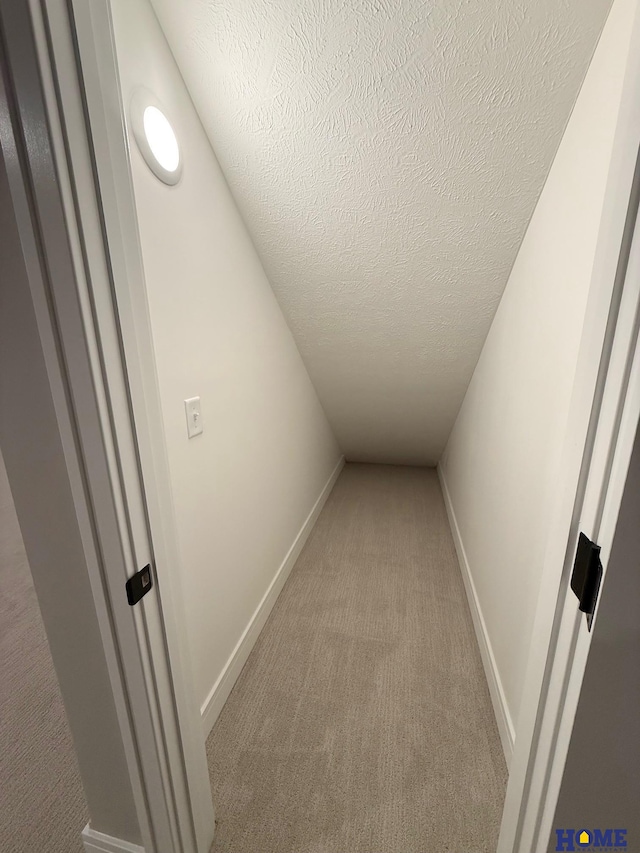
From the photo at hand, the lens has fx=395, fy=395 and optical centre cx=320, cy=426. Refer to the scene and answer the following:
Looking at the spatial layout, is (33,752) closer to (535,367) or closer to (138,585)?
(138,585)

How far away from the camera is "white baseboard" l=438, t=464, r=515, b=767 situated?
1.25 meters

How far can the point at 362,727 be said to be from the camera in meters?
1.35

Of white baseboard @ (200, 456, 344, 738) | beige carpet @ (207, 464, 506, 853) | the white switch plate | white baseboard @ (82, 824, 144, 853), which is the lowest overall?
beige carpet @ (207, 464, 506, 853)

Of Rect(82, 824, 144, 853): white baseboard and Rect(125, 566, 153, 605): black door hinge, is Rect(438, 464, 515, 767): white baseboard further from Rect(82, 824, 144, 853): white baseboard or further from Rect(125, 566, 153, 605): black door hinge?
Rect(125, 566, 153, 605): black door hinge

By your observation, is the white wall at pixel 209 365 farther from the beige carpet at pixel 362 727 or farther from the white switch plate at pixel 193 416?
the beige carpet at pixel 362 727

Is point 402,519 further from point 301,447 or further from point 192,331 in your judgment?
point 192,331

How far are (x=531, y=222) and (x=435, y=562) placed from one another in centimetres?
178

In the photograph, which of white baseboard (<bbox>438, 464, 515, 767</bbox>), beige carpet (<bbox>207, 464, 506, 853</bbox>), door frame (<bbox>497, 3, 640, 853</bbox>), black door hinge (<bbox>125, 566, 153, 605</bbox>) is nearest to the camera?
door frame (<bbox>497, 3, 640, 853</bbox>)

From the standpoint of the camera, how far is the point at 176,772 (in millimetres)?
900

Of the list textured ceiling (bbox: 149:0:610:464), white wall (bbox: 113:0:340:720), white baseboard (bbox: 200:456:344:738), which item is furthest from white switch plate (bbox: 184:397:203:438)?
white baseboard (bbox: 200:456:344:738)

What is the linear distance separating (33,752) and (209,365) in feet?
4.58
